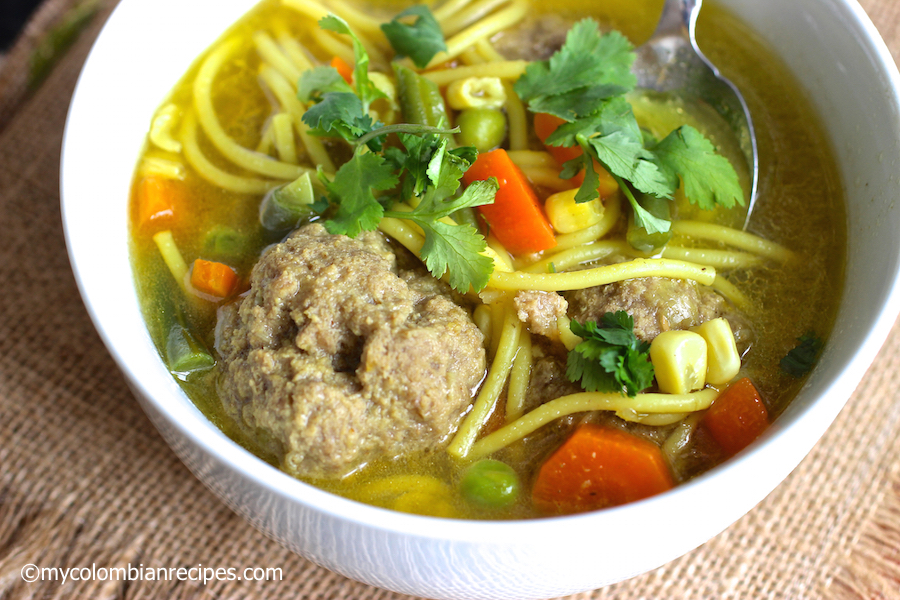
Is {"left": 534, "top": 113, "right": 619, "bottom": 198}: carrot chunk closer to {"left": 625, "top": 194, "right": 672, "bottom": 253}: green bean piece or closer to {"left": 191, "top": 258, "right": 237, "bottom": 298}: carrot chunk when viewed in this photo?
{"left": 625, "top": 194, "right": 672, "bottom": 253}: green bean piece

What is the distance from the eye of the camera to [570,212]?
10.1 ft

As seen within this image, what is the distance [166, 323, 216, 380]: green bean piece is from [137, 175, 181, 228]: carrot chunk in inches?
24.8

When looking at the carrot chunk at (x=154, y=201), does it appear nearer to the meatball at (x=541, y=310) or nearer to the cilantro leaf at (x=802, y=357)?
the meatball at (x=541, y=310)

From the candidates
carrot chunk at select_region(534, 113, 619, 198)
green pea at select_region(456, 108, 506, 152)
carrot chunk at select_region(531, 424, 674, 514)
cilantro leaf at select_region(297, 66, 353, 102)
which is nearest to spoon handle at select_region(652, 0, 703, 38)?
carrot chunk at select_region(534, 113, 619, 198)

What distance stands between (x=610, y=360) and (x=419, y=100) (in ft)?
5.06

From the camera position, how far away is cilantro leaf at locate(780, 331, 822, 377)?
9.23 ft

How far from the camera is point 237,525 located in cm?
316

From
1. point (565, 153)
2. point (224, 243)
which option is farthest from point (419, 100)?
point (224, 243)

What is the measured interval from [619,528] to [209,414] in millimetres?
1553

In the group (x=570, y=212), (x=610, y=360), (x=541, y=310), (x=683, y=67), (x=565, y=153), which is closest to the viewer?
(x=610, y=360)

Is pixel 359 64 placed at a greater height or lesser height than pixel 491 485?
greater

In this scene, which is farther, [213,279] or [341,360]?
[213,279]

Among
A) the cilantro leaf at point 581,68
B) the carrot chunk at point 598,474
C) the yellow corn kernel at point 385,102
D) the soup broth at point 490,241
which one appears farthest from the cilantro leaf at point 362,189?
the carrot chunk at point 598,474

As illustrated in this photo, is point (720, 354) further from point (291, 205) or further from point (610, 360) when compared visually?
point (291, 205)
